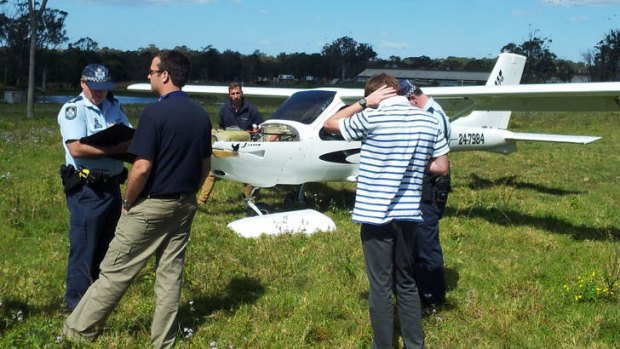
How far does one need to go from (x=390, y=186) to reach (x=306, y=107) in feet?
16.6

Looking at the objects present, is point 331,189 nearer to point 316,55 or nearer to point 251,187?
point 251,187

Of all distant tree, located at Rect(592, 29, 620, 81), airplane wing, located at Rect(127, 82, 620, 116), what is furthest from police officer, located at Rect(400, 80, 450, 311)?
distant tree, located at Rect(592, 29, 620, 81)

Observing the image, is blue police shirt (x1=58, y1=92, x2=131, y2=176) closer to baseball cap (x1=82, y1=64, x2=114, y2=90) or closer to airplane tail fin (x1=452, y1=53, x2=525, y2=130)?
baseball cap (x1=82, y1=64, x2=114, y2=90)

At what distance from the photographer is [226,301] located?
512 cm

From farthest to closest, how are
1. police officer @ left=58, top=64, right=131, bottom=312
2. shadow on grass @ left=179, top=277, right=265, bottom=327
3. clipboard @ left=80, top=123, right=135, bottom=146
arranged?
shadow on grass @ left=179, top=277, right=265, bottom=327
police officer @ left=58, top=64, right=131, bottom=312
clipboard @ left=80, top=123, right=135, bottom=146

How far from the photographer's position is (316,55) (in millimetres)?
122688

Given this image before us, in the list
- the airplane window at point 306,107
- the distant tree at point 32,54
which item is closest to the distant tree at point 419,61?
the distant tree at point 32,54

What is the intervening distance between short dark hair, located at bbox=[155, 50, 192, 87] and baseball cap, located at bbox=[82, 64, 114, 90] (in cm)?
75

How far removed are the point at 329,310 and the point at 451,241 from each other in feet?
9.26

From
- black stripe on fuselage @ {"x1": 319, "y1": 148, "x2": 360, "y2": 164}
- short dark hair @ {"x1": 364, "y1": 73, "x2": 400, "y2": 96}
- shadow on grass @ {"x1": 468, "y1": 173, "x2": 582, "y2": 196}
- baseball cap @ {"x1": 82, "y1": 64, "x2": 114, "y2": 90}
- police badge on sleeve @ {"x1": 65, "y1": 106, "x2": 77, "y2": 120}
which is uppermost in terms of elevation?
short dark hair @ {"x1": 364, "y1": 73, "x2": 400, "y2": 96}

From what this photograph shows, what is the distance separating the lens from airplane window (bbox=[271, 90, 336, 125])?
8516 millimetres

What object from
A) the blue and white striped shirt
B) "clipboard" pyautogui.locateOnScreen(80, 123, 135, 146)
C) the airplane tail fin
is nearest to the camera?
the blue and white striped shirt

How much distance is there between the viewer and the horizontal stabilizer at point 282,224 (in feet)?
23.8

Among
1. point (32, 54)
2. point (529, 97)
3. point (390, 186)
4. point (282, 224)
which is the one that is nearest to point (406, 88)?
point (390, 186)
